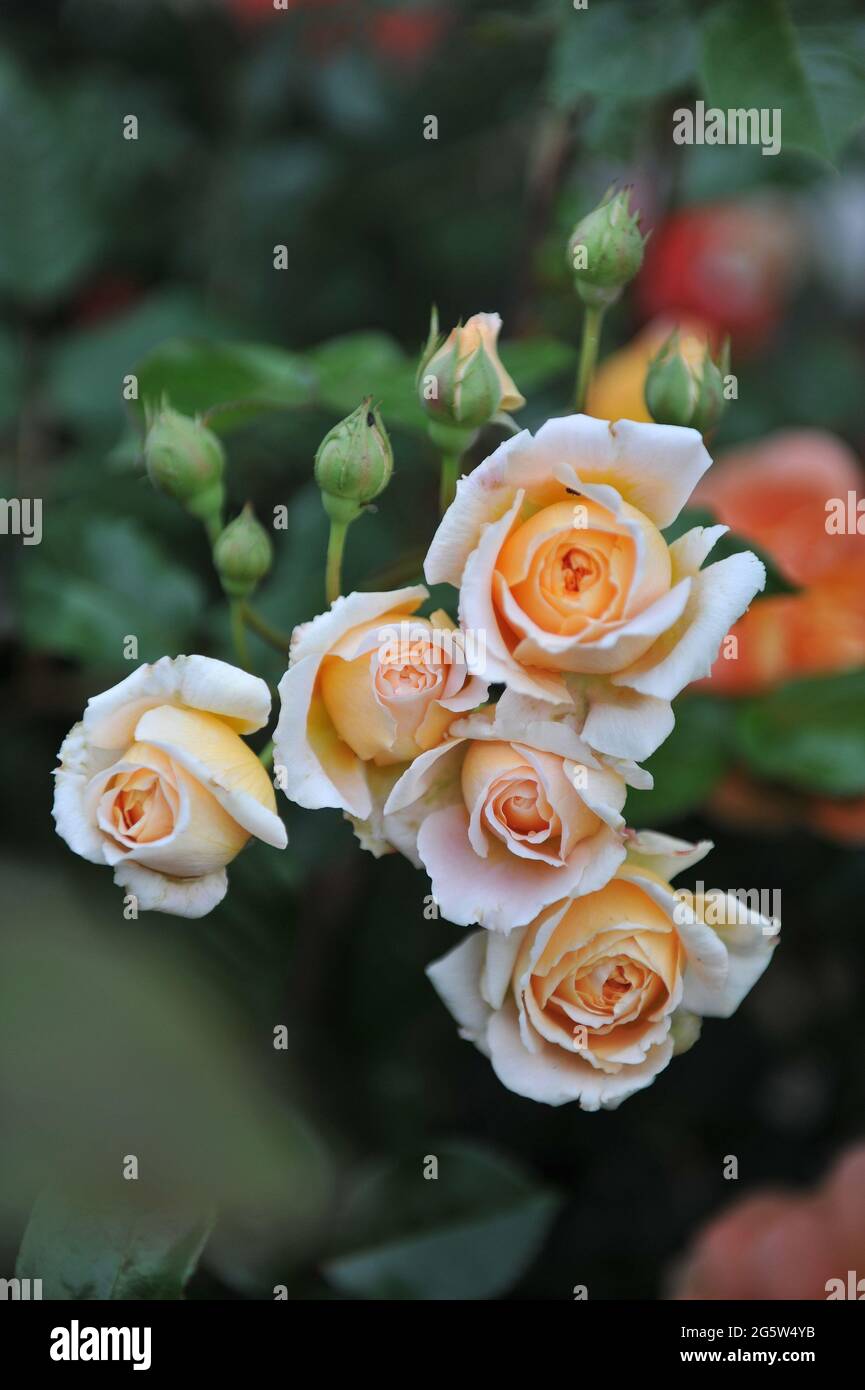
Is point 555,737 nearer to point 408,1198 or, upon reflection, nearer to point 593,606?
point 593,606

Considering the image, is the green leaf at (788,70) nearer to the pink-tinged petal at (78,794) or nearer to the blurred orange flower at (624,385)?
the blurred orange flower at (624,385)

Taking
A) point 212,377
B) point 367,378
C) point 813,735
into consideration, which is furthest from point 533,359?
point 813,735

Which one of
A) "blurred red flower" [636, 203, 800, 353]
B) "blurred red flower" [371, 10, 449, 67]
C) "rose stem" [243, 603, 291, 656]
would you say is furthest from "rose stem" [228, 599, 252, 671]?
"blurred red flower" [371, 10, 449, 67]

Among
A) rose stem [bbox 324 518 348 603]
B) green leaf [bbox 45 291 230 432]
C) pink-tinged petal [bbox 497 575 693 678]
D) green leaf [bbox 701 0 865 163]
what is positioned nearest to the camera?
pink-tinged petal [bbox 497 575 693 678]

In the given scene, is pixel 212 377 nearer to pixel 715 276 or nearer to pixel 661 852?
pixel 661 852

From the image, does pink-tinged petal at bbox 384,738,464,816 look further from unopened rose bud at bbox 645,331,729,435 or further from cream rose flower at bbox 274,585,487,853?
unopened rose bud at bbox 645,331,729,435

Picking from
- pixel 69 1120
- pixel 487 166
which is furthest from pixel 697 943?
pixel 487 166

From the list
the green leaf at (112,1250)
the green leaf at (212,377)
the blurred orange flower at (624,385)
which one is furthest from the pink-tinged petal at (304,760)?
the blurred orange flower at (624,385)
